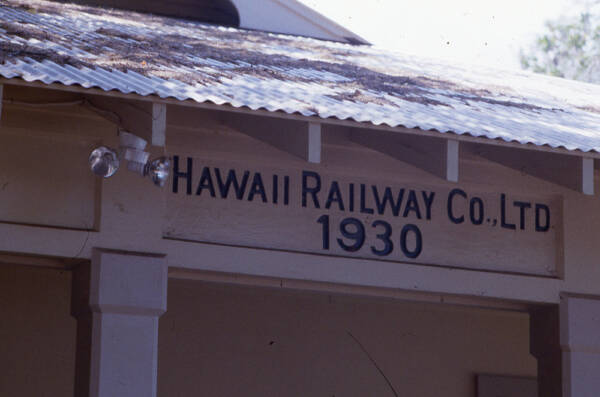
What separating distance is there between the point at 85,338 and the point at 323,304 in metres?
3.45

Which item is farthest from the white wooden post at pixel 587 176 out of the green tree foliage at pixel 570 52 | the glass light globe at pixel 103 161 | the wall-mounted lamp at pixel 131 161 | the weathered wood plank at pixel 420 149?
the green tree foliage at pixel 570 52

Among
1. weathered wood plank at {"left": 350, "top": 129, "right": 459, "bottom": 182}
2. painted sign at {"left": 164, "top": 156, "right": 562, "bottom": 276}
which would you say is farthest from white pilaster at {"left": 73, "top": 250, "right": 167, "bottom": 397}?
weathered wood plank at {"left": 350, "top": 129, "right": 459, "bottom": 182}

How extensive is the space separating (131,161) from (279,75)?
1570 mm

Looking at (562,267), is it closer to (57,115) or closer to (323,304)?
(323,304)

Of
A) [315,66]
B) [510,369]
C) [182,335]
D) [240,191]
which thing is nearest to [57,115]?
[240,191]

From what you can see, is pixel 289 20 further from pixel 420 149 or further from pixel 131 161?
pixel 131 161

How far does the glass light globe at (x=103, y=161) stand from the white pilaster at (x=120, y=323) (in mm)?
576

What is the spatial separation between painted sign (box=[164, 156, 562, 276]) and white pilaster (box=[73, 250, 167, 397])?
0.37 metres

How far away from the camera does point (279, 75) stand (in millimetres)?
7691

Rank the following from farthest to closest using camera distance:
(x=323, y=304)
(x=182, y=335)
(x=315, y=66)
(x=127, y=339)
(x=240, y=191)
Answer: (x=323, y=304) < (x=182, y=335) < (x=315, y=66) < (x=240, y=191) < (x=127, y=339)

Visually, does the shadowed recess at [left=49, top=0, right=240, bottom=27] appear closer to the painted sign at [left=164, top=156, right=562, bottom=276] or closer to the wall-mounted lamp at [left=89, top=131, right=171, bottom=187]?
the painted sign at [left=164, top=156, right=562, bottom=276]

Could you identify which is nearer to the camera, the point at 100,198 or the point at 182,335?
the point at 100,198

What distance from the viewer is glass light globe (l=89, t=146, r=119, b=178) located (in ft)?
20.8

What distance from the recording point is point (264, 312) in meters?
9.70
